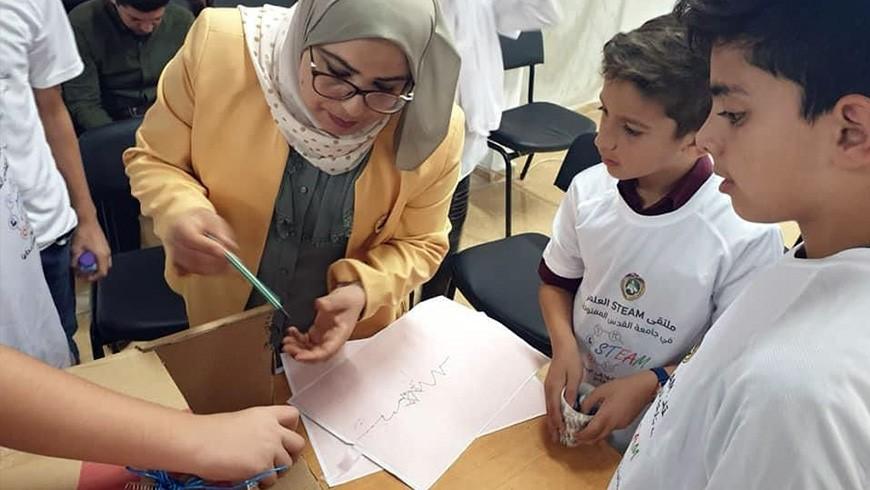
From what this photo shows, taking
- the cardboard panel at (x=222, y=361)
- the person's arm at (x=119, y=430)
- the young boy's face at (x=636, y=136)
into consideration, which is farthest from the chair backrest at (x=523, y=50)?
the person's arm at (x=119, y=430)

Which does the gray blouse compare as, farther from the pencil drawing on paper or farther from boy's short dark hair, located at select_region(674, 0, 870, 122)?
boy's short dark hair, located at select_region(674, 0, 870, 122)

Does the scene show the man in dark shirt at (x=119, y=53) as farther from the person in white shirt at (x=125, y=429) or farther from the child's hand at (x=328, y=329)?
the person in white shirt at (x=125, y=429)

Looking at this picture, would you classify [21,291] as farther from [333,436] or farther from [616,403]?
[616,403]

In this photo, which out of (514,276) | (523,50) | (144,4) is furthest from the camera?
(523,50)

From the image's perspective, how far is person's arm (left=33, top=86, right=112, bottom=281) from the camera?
1398mm

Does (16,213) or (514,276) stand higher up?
(16,213)

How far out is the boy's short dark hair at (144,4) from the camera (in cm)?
222

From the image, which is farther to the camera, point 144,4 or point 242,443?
point 144,4

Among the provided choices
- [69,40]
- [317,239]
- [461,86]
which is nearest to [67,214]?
[69,40]

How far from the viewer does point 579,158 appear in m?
1.91

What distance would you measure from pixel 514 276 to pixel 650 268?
0.84m

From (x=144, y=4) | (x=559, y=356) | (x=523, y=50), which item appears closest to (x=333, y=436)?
(x=559, y=356)

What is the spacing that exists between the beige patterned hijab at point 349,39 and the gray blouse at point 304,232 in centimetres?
3

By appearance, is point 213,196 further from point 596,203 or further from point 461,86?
point 461,86
